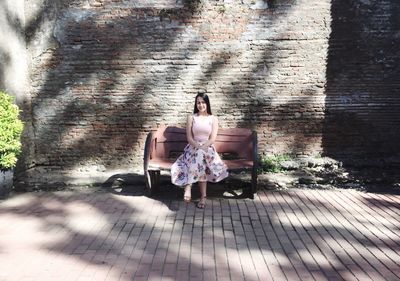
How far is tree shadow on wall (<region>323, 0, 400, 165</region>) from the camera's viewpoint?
7262 mm

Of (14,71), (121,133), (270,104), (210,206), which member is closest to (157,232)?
(210,206)

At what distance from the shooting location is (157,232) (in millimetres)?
4910

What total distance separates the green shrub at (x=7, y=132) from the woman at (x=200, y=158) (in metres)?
2.50

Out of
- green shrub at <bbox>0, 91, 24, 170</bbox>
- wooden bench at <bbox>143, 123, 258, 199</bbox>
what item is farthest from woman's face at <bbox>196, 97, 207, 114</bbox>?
green shrub at <bbox>0, 91, 24, 170</bbox>

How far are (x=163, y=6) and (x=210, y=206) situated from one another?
12.3ft

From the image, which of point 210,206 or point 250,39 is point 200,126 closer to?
point 210,206

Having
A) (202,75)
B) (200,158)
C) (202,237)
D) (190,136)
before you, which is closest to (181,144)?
(190,136)

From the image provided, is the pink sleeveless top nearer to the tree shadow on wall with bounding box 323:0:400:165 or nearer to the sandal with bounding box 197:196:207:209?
the sandal with bounding box 197:196:207:209

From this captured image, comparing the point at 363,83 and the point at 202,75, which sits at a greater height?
the point at 202,75

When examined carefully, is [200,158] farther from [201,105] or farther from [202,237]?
[202,237]

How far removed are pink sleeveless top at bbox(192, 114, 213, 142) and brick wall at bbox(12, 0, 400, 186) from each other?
1360 millimetres

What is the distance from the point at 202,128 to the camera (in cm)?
618

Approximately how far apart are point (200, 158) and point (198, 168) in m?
0.15

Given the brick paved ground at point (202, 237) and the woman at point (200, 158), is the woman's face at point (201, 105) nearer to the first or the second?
the woman at point (200, 158)
